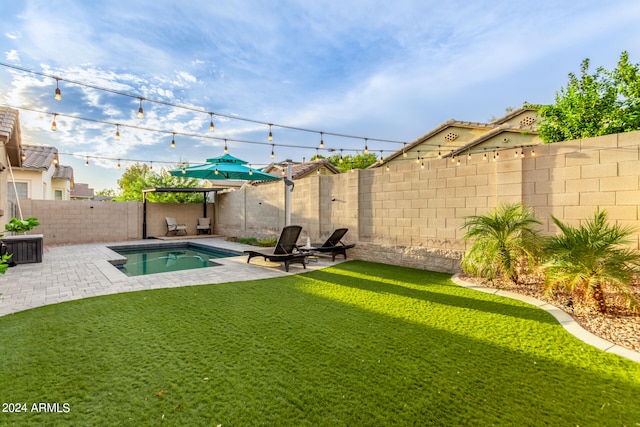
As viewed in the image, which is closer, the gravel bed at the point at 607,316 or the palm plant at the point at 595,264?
the gravel bed at the point at 607,316

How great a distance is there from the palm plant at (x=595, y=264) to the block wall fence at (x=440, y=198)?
2.21 feet

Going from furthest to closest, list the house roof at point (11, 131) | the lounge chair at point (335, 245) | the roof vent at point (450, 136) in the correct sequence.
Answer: the roof vent at point (450, 136)
the lounge chair at point (335, 245)
the house roof at point (11, 131)

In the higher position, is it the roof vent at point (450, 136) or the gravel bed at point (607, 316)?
the roof vent at point (450, 136)

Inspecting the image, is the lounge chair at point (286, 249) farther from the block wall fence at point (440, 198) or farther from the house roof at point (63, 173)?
the house roof at point (63, 173)

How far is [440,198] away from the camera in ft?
22.6

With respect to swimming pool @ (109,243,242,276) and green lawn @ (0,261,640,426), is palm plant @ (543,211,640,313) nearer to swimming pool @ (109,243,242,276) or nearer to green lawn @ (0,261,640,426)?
green lawn @ (0,261,640,426)

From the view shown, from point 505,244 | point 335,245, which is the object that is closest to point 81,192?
point 335,245

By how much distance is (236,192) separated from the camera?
14.5 m

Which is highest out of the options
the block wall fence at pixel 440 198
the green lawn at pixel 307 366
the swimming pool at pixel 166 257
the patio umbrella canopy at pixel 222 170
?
the patio umbrella canopy at pixel 222 170

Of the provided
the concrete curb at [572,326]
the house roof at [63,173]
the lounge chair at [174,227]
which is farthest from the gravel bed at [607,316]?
the house roof at [63,173]

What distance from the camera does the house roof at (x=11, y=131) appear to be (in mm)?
5853

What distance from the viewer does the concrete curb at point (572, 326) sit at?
3.02 metres

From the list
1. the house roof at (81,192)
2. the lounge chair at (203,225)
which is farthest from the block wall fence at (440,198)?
the house roof at (81,192)

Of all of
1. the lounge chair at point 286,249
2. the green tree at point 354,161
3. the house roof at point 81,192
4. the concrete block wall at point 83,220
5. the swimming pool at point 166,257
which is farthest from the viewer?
the house roof at point 81,192
